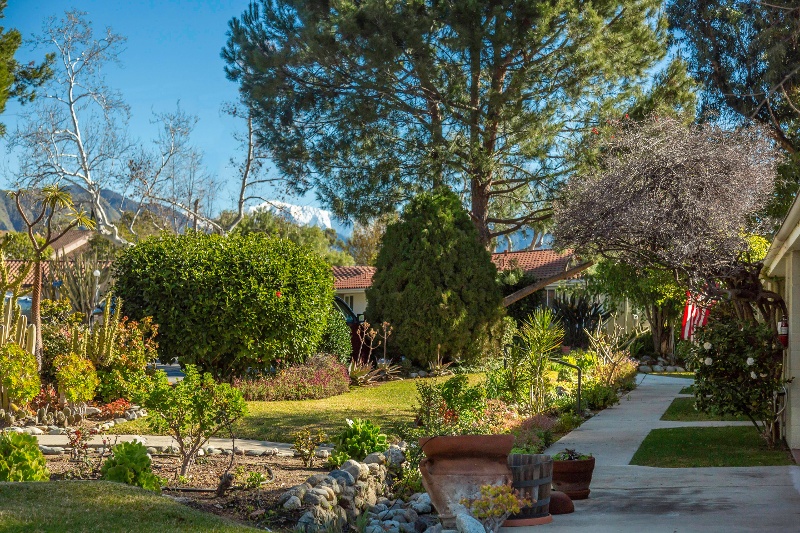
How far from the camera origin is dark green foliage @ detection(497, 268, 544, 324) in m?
23.2

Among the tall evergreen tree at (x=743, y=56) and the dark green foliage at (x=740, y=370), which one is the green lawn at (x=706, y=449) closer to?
the dark green foliage at (x=740, y=370)

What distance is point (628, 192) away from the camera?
10.4m

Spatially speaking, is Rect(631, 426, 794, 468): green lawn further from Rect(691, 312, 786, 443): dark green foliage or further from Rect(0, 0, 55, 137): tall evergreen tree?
Rect(0, 0, 55, 137): tall evergreen tree

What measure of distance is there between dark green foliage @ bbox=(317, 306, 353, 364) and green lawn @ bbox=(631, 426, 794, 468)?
6.88 metres

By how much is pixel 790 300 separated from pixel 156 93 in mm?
25270

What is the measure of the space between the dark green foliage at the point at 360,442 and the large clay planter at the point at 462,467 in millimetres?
1828

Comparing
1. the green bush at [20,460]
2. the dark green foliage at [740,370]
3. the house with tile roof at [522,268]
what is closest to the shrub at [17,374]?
the green bush at [20,460]

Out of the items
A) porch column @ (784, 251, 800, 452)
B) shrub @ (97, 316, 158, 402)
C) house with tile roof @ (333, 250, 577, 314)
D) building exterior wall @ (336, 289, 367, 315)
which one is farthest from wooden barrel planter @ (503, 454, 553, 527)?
building exterior wall @ (336, 289, 367, 315)

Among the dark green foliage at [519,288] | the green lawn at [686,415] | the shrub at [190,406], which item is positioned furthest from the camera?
the dark green foliage at [519,288]

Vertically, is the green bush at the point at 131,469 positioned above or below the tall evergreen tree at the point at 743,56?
below

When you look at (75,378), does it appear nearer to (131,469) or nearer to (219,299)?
(219,299)

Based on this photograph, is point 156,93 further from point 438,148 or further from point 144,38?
point 438,148

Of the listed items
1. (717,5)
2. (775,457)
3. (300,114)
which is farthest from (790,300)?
(717,5)

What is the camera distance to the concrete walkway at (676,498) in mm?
6164
